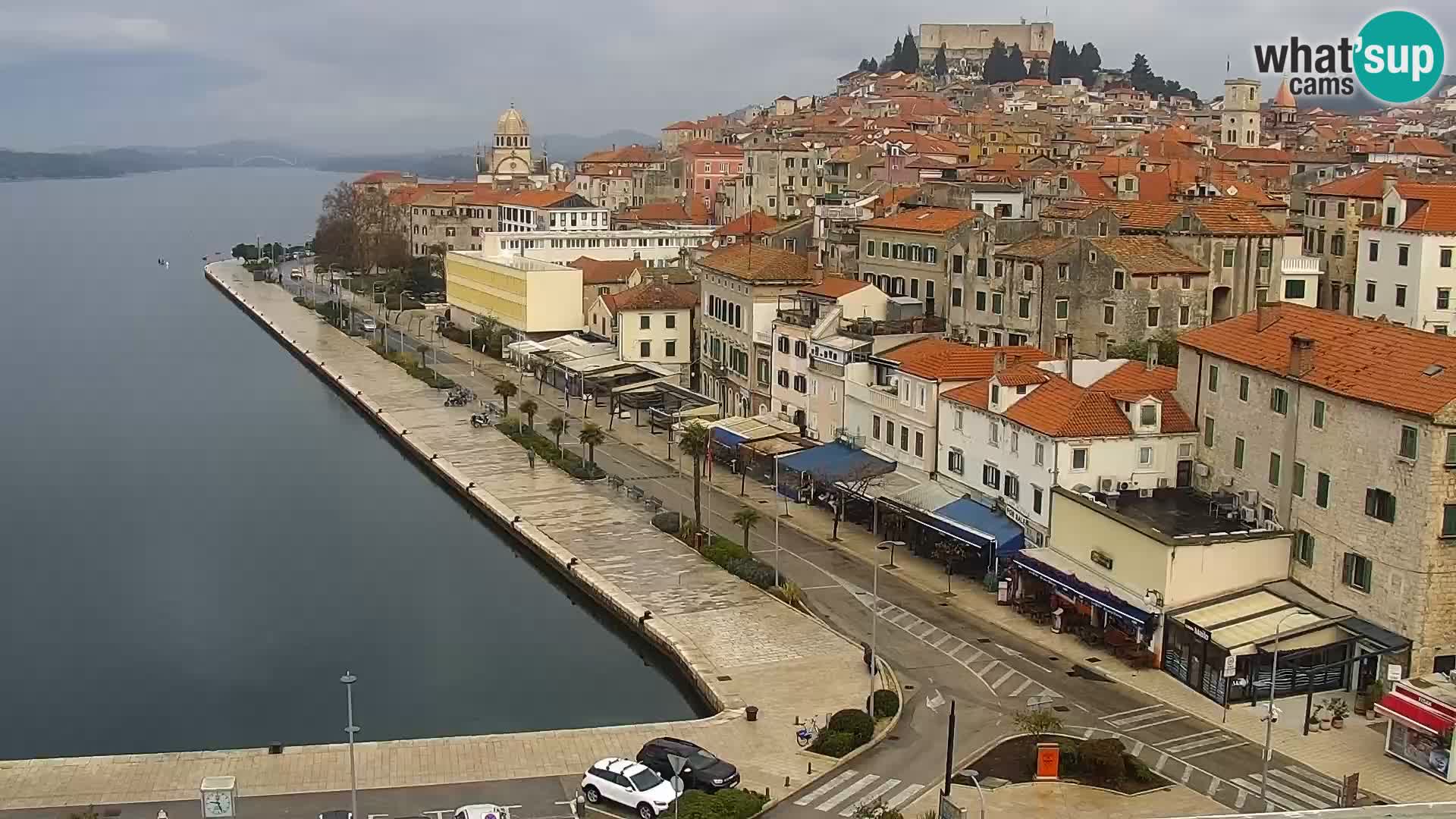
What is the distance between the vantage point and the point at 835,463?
48531mm

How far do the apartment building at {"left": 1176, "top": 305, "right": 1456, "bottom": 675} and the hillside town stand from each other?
68mm

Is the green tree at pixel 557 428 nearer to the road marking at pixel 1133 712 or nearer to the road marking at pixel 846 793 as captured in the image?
the road marking at pixel 1133 712

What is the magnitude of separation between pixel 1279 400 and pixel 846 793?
15529mm

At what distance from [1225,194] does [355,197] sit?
91638 mm

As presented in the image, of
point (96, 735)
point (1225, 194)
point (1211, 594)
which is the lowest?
point (96, 735)

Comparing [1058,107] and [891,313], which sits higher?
[1058,107]

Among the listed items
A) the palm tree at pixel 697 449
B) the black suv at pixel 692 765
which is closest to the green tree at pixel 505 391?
the palm tree at pixel 697 449

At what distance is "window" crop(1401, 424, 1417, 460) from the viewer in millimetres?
31438

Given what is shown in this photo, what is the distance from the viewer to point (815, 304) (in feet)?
187

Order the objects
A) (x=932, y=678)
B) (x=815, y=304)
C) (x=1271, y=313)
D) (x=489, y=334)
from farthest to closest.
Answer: (x=489, y=334) < (x=815, y=304) < (x=1271, y=313) < (x=932, y=678)

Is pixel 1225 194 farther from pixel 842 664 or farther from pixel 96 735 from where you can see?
pixel 96 735

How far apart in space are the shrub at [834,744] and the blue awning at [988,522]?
11980mm

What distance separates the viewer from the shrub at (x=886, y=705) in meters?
31.0

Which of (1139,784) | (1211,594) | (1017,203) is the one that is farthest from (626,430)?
(1139,784)
